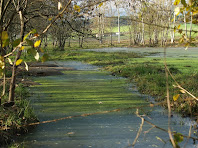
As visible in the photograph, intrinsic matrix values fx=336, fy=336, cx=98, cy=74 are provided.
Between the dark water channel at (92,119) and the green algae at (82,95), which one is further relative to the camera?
the green algae at (82,95)

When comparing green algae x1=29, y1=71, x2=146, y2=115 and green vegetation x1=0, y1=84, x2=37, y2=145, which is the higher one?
green vegetation x1=0, y1=84, x2=37, y2=145

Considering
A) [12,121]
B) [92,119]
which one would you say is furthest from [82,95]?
[12,121]

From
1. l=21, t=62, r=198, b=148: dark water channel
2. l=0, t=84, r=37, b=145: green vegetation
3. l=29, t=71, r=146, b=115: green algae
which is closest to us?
l=0, t=84, r=37, b=145: green vegetation

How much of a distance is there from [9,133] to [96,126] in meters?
1.50

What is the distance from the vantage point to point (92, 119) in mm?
6215

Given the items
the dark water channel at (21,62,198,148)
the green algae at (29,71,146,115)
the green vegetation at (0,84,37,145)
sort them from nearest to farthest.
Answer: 1. the green vegetation at (0,84,37,145)
2. the dark water channel at (21,62,198,148)
3. the green algae at (29,71,146,115)

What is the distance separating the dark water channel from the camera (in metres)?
4.93

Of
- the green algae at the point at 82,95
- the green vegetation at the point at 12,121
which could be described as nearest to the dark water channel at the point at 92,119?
the green algae at the point at 82,95

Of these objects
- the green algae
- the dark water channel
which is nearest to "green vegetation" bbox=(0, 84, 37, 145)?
the dark water channel

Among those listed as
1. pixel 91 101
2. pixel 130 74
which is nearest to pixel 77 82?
pixel 130 74

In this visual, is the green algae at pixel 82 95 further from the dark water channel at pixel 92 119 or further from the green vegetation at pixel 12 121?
the green vegetation at pixel 12 121

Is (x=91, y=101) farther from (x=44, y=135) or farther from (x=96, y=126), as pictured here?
(x=44, y=135)

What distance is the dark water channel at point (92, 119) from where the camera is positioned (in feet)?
16.2

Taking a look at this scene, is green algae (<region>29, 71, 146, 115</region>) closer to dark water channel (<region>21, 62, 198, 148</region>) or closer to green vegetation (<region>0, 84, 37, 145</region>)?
dark water channel (<region>21, 62, 198, 148</region>)
